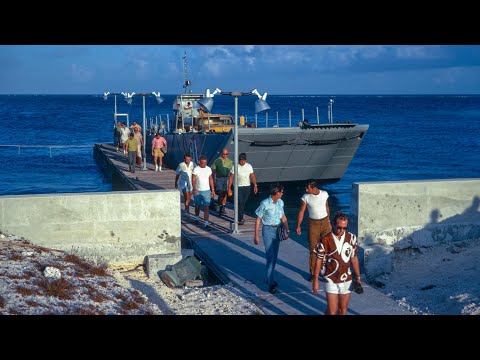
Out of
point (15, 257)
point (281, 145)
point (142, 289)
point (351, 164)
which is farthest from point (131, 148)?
point (351, 164)

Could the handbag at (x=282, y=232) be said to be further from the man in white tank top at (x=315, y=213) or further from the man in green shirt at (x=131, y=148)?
the man in green shirt at (x=131, y=148)

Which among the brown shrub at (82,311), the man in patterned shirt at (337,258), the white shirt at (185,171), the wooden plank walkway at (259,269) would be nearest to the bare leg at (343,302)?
the man in patterned shirt at (337,258)

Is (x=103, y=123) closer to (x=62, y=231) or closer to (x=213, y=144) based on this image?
(x=213, y=144)

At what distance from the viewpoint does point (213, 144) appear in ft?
73.7

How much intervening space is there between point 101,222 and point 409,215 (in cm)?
526

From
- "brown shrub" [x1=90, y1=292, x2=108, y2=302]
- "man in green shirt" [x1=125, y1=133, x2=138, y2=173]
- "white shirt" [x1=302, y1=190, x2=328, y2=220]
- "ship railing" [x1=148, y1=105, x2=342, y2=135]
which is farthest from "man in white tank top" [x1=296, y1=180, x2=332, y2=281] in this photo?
"man in green shirt" [x1=125, y1=133, x2=138, y2=173]

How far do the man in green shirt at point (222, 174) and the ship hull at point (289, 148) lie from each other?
7.47 metres

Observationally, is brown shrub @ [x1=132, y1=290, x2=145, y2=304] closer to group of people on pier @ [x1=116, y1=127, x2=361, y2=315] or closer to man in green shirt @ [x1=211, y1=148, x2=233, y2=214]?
group of people on pier @ [x1=116, y1=127, x2=361, y2=315]

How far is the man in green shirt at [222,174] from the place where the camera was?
1328cm

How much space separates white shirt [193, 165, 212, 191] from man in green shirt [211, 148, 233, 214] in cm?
70

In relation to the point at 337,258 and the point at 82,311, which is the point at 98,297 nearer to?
the point at 82,311

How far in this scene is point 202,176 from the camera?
494 inches

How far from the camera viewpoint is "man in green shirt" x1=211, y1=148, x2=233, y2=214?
13.3 meters
